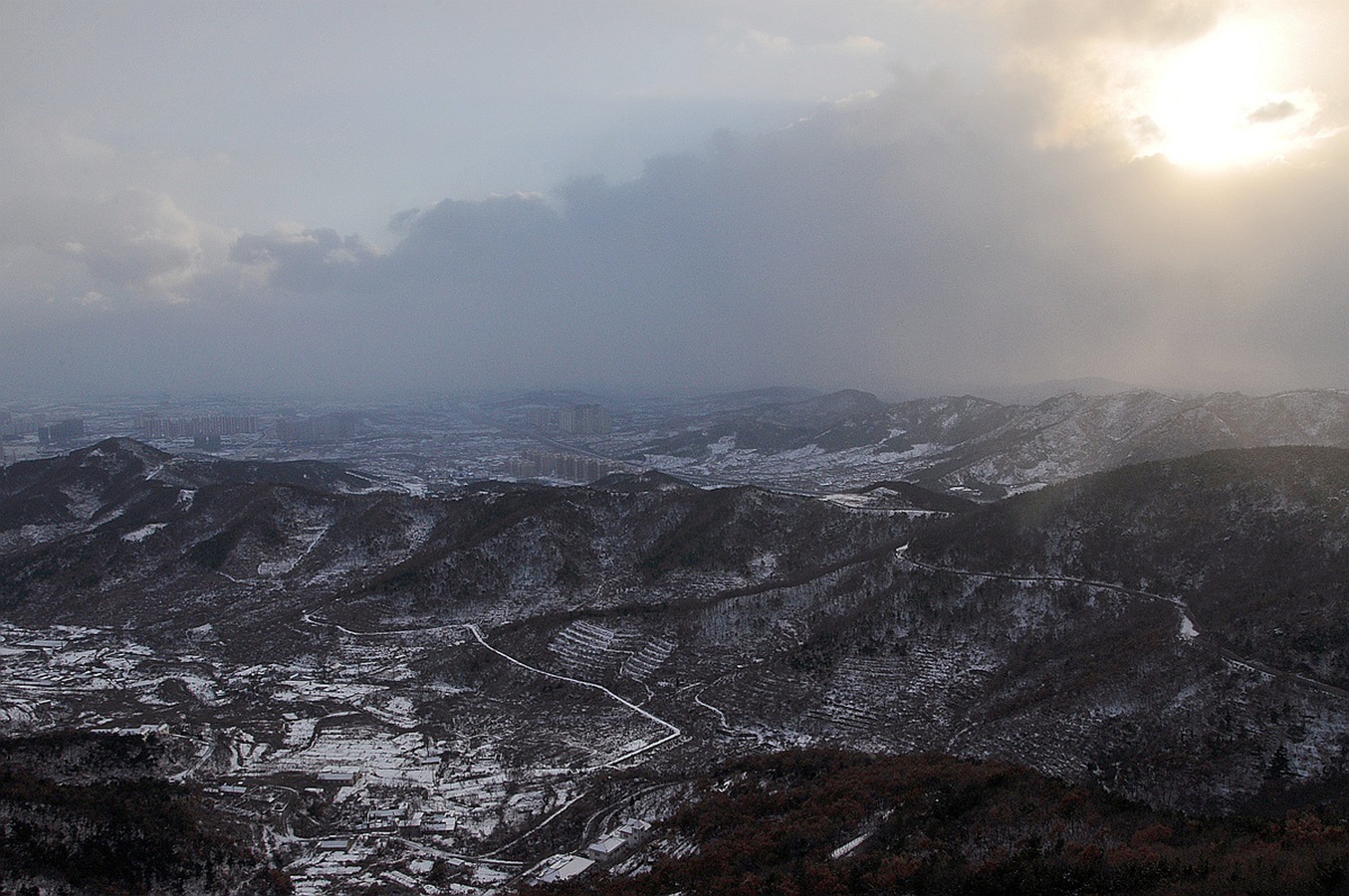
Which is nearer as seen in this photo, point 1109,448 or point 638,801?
point 638,801

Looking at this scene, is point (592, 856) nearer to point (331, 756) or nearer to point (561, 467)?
point (331, 756)

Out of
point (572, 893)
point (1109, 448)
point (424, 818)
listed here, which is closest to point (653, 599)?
point (424, 818)

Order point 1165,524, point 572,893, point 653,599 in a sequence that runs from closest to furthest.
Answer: point 572,893, point 1165,524, point 653,599

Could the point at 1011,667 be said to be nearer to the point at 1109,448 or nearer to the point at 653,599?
the point at 653,599

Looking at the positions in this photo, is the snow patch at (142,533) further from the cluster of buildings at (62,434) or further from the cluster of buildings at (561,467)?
the cluster of buildings at (62,434)

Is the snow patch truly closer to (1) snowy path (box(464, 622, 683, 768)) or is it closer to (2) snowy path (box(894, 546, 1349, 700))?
(1) snowy path (box(464, 622, 683, 768))

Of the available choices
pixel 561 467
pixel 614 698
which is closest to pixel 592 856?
pixel 614 698

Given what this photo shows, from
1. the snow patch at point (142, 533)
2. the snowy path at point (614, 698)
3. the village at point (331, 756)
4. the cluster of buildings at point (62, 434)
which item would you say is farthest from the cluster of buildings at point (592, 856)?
the cluster of buildings at point (62, 434)
